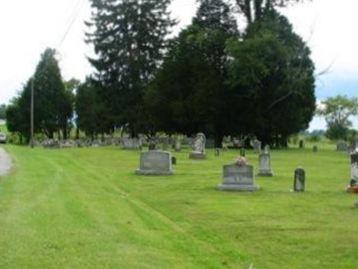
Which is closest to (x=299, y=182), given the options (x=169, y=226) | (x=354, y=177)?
(x=354, y=177)

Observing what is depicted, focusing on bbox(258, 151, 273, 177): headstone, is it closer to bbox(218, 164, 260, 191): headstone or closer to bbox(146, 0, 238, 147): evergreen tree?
bbox(218, 164, 260, 191): headstone

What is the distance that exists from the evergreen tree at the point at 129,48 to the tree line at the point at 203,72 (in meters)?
0.10

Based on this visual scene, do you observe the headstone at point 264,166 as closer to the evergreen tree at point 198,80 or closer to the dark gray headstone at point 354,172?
the dark gray headstone at point 354,172

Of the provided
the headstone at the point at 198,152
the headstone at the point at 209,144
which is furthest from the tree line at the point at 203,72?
the headstone at the point at 198,152

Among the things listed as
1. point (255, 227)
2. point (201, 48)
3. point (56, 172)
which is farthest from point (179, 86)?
point (255, 227)

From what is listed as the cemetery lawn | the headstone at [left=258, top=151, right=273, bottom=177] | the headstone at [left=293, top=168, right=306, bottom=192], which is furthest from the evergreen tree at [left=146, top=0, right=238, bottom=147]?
the headstone at [left=293, top=168, right=306, bottom=192]

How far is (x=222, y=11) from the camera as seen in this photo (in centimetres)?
6588

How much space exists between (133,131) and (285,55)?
69.7 feet

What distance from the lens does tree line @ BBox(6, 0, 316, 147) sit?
197ft

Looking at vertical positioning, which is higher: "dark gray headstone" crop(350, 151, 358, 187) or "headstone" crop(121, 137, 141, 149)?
"headstone" crop(121, 137, 141, 149)

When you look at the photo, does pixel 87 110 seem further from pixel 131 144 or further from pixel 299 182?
pixel 299 182

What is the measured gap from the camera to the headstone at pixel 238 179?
67.5 feet

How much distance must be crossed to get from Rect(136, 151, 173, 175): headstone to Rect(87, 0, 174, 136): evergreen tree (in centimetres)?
4589

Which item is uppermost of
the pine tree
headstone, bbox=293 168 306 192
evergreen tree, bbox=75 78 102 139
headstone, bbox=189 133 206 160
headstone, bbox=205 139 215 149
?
the pine tree
